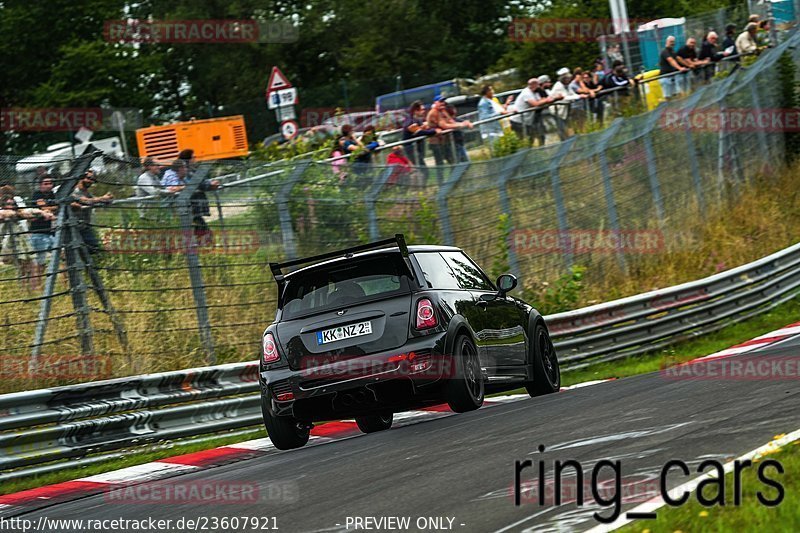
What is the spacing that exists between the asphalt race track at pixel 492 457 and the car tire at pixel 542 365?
175 cm

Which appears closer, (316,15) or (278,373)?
(278,373)

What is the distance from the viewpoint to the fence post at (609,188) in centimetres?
2095

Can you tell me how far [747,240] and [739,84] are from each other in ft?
11.4

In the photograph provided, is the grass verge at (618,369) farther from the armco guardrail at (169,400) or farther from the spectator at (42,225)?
the spectator at (42,225)

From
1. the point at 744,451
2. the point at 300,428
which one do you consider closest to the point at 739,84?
the point at 300,428

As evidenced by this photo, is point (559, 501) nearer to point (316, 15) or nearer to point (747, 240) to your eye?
point (747, 240)

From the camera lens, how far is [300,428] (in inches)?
433

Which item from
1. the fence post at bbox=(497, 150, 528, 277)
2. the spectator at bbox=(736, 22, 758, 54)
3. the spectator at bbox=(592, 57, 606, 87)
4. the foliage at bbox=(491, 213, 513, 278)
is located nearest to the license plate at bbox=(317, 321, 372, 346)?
the foliage at bbox=(491, 213, 513, 278)

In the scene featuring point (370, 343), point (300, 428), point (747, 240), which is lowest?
point (747, 240)

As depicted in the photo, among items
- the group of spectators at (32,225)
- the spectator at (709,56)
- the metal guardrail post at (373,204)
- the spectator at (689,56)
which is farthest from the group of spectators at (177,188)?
the spectator at (709,56)

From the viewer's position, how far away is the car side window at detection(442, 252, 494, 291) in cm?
1164

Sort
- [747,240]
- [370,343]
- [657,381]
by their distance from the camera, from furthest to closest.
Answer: [747,240] < [657,381] < [370,343]

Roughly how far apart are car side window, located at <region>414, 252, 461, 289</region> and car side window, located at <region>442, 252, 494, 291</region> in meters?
0.16

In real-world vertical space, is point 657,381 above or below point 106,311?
below
